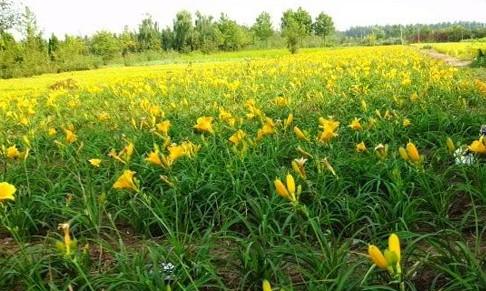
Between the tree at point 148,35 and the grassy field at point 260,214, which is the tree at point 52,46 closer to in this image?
Result: the tree at point 148,35

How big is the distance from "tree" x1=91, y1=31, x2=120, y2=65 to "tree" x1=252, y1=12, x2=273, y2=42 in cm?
2216

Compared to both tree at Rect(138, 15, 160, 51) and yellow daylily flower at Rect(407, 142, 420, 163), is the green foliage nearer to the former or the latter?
tree at Rect(138, 15, 160, 51)

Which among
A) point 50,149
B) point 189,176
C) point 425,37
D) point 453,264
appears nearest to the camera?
point 453,264

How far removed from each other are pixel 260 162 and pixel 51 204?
1.38m

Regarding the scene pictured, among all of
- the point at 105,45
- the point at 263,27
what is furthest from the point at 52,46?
the point at 263,27

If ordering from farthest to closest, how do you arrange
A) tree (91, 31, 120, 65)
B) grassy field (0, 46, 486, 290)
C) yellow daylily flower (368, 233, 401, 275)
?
tree (91, 31, 120, 65), grassy field (0, 46, 486, 290), yellow daylily flower (368, 233, 401, 275)

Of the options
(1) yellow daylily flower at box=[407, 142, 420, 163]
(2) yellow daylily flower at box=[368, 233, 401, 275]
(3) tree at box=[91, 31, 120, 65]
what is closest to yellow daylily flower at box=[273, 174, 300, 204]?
(2) yellow daylily flower at box=[368, 233, 401, 275]

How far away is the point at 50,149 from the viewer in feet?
16.6

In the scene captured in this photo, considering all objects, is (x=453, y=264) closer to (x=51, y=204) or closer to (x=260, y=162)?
(x=260, y=162)

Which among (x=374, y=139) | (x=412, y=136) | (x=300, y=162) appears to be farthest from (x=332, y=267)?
(x=412, y=136)

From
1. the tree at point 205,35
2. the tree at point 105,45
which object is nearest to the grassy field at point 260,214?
the tree at point 105,45

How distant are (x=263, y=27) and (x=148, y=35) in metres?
18.4

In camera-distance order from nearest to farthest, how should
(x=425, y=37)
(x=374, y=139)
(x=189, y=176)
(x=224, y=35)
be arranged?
(x=189, y=176) → (x=374, y=139) → (x=224, y=35) → (x=425, y=37)

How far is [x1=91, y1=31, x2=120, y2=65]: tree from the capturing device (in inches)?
2177
